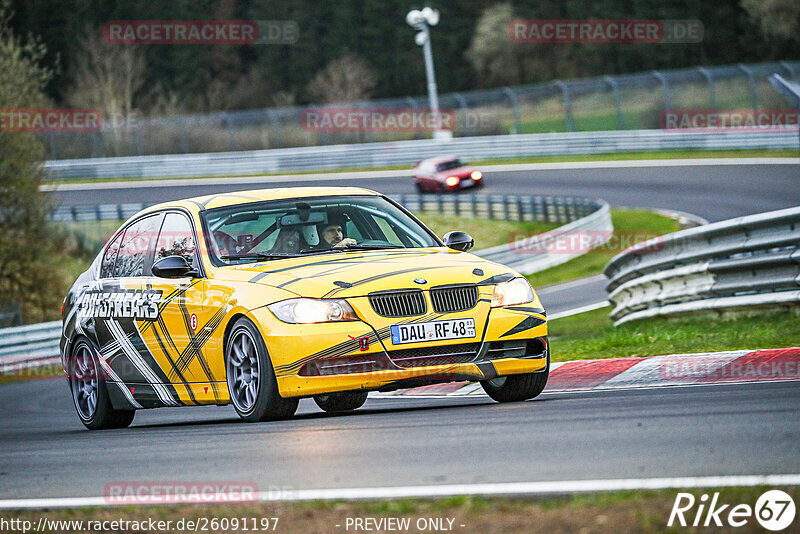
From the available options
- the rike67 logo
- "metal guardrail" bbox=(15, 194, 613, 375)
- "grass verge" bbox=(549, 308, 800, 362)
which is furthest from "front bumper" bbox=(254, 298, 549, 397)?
"metal guardrail" bbox=(15, 194, 613, 375)

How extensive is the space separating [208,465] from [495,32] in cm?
8653

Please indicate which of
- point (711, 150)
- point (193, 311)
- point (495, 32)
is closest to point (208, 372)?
point (193, 311)

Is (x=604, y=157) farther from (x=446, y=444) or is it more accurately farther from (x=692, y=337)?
(x=446, y=444)

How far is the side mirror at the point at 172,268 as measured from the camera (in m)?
8.88

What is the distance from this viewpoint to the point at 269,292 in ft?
26.7

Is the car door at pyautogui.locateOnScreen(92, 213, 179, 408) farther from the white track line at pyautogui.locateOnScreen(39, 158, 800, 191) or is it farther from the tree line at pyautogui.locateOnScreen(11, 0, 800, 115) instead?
the tree line at pyautogui.locateOnScreen(11, 0, 800, 115)

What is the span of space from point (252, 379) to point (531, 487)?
3472mm

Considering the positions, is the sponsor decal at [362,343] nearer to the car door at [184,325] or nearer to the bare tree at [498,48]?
the car door at [184,325]

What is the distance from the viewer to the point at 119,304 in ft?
32.3

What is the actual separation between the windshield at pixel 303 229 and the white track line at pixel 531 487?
3.65 m

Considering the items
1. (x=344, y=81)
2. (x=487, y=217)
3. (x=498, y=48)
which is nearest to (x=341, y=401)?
(x=487, y=217)

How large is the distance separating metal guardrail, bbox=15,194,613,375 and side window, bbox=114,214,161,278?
40.9ft

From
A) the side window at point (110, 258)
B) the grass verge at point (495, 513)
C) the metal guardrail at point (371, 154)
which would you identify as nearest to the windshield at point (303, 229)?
the side window at point (110, 258)

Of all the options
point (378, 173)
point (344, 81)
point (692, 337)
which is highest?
point (692, 337)
